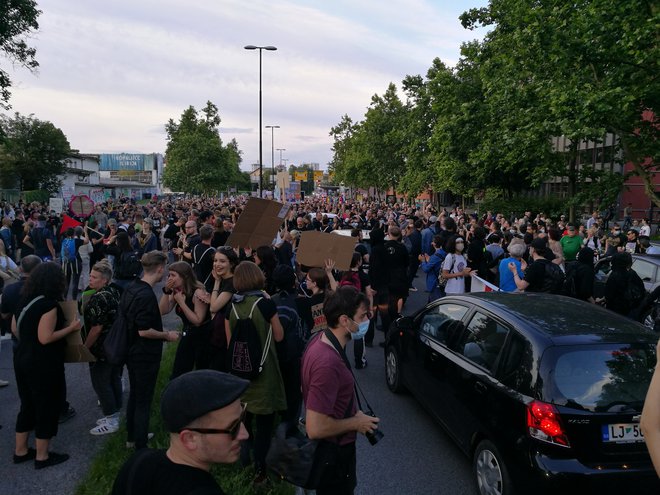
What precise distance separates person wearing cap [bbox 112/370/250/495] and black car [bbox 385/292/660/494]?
8.07 feet

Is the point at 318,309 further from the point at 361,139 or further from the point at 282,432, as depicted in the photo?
the point at 361,139

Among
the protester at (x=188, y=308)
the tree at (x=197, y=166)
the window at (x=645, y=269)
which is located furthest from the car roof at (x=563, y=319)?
the tree at (x=197, y=166)

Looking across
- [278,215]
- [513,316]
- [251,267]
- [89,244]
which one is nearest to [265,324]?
[251,267]

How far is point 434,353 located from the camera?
506 centimetres

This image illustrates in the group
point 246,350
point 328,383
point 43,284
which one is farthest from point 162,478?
point 43,284

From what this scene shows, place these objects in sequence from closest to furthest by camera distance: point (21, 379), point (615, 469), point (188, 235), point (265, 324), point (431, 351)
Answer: point (615, 469) < point (265, 324) < point (21, 379) < point (431, 351) < point (188, 235)

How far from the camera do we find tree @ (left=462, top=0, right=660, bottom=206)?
52.6ft

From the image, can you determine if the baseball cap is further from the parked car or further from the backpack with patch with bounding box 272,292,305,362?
the parked car

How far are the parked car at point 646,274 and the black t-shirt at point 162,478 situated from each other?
8706mm

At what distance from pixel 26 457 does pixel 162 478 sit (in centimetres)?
Result: 380

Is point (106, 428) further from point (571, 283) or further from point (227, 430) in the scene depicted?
point (571, 283)

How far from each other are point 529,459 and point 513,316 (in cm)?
111

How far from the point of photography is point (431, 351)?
514 centimetres

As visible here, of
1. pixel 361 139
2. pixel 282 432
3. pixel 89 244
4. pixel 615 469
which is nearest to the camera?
pixel 282 432
